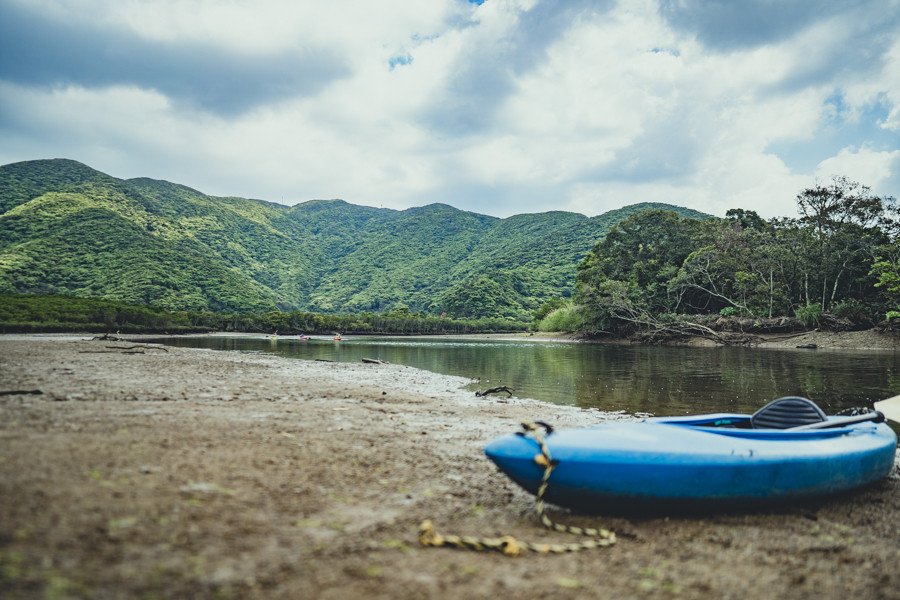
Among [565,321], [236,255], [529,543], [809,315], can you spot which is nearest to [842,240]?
[809,315]

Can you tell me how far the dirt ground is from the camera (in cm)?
314

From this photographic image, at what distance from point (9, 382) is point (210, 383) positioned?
13.9 ft

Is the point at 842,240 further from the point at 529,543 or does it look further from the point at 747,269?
the point at 529,543

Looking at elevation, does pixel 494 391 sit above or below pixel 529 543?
below

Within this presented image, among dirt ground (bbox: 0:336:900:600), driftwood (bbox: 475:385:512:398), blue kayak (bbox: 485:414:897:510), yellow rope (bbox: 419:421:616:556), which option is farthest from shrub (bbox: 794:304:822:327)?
yellow rope (bbox: 419:421:616:556)

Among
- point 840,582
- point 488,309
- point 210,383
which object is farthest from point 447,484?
point 488,309

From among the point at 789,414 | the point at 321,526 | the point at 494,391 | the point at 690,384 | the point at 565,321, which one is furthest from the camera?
the point at 565,321

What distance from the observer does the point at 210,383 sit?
13.4 m

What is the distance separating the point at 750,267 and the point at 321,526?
5974 cm

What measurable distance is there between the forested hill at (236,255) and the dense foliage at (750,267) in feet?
161

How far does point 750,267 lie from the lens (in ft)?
172

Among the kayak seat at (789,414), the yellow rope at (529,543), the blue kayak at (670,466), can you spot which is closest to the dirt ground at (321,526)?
the yellow rope at (529,543)

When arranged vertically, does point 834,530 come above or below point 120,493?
below

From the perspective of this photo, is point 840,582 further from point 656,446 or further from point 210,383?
point 210,383
